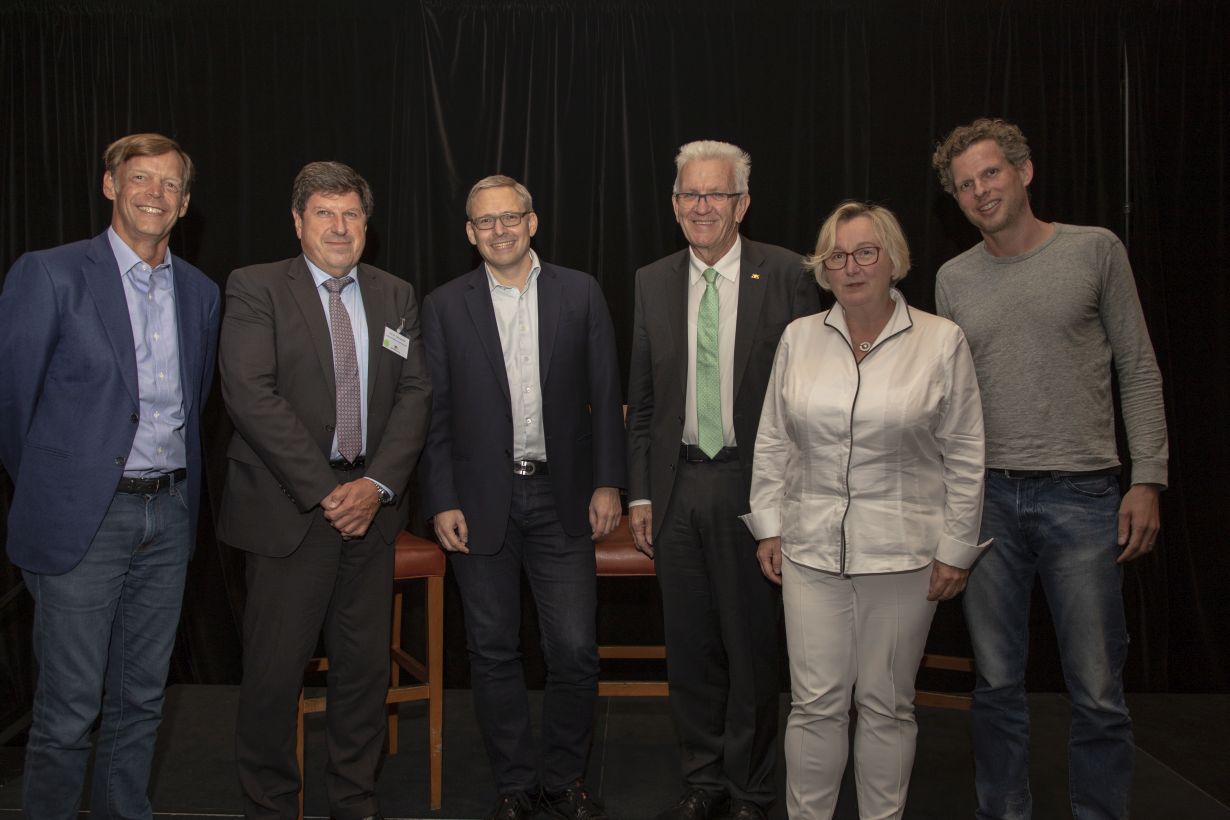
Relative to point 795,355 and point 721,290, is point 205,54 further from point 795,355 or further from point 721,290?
point 795,355

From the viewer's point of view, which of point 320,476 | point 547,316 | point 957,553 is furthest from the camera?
point 547,316

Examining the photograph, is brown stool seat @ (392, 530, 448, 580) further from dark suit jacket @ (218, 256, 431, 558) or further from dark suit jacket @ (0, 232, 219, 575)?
dark suit jacket @ (0, 232, 219, 575)

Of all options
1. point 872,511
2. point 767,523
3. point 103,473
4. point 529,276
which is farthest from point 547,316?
point 103,473

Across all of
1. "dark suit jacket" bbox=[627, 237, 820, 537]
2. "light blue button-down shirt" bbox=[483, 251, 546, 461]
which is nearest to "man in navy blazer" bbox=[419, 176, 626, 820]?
"light blue button-down shirt" bbox=[483, 251, 546, 461]

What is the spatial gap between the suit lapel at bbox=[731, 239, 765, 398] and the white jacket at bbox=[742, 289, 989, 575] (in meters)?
0.36

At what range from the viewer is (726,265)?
283 cm

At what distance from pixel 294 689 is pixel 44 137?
306 centimetres

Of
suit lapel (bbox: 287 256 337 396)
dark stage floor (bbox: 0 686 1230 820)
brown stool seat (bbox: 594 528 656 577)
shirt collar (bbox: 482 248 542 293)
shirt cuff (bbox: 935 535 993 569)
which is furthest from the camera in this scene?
brown stool seat (bbox: 594 528 656 577)

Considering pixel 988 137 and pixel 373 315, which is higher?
pixel 988 137

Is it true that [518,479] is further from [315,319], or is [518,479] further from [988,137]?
[988,137]

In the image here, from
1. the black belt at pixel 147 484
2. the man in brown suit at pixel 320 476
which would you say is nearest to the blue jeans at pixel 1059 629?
the man in brown suit at pixel 320 476

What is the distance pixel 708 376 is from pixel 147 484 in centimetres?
152

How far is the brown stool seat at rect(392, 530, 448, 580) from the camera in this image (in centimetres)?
309

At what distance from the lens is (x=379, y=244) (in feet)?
13.7
